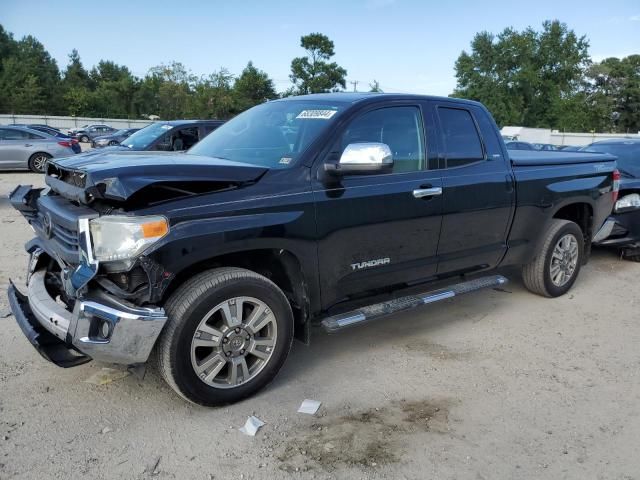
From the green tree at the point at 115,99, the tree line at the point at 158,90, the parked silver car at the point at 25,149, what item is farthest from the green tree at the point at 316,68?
the parked silver car at the point at 25,149

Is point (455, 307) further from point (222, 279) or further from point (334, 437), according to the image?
point (222, 279)

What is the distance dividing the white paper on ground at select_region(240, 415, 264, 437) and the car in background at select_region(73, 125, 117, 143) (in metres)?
42.4

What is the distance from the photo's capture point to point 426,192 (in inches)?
158

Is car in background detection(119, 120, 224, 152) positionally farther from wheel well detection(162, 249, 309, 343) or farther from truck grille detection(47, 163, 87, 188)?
wheel well detection(162, 249, 309, 343)

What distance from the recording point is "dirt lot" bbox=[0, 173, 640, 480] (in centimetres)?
279

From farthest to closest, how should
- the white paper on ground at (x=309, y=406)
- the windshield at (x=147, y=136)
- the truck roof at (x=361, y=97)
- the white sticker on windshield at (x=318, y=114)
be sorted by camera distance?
the windshield at (x=147, y=136) < the truck roof at (x=361, y=97) < the white sticker on windshield at (x=318, y=114) < the white paper on ground at (x=309, y=406)

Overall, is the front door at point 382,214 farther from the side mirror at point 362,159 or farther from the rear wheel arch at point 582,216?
the rear wheel arch at point 582,216

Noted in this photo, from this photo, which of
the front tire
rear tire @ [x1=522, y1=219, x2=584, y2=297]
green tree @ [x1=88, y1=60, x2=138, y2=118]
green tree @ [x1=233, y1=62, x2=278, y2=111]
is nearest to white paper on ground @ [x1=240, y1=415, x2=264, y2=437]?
the front tire

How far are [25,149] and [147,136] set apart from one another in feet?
23.3

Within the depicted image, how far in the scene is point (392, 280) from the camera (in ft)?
13.1

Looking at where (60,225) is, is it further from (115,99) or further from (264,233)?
(115,99)

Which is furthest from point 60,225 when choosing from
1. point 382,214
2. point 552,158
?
point 552,158

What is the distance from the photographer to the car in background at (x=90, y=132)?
42.2m

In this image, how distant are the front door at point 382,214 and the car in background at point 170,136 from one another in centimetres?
738
